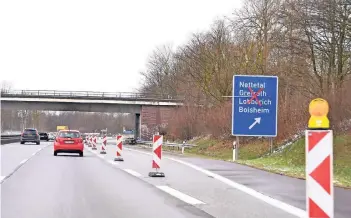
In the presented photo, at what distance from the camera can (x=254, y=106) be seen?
2600 centimetres

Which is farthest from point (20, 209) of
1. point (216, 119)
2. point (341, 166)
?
point (216, 119)

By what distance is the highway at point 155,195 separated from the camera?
9758mm

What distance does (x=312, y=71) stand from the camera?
32.3 m

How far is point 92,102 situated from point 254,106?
169ft

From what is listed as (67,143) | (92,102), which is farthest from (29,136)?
(67,143)

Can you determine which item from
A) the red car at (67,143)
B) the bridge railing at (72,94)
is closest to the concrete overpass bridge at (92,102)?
the bridge railing at (72,94)

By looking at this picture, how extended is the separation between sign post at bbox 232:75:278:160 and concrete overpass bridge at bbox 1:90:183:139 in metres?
47.1

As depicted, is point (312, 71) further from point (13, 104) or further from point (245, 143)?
point (13, 104)

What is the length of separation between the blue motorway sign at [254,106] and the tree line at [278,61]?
9.01ft

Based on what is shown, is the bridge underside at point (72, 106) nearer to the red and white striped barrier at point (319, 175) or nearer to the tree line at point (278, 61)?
the tree line at point (278, 61)

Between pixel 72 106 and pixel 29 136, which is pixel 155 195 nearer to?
pixel 29 136

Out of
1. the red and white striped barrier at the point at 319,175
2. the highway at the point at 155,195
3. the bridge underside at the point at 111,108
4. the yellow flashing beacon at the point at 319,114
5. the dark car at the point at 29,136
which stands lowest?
the dark car at the point at 29,136

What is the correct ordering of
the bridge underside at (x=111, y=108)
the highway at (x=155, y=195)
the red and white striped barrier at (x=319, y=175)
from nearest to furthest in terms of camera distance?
the red and white striped barrier at (x=319, y=175) < the highway at (x=155, y=195) < the bridge underside at (x=111, y=108)

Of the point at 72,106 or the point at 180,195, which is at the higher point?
the point at 72,106
